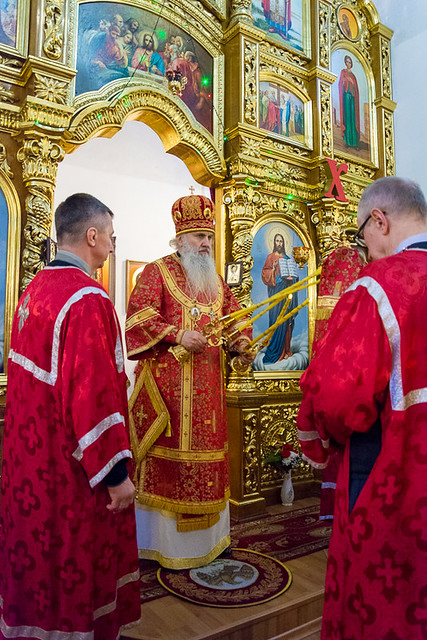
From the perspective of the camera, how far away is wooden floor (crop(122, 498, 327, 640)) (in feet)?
8.05

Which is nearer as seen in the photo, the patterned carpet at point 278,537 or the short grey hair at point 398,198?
the short grey hair at point 398,198

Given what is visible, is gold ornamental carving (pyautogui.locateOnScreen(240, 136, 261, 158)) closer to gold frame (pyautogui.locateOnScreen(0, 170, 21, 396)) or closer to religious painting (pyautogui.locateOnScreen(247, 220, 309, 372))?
religious painting (pyautogui.locateOnScreen(247, 220, 309, 372))

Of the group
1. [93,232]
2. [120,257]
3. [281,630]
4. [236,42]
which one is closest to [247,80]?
[236,42]

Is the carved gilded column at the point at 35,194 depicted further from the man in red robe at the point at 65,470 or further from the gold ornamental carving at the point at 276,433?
the gold ornamental carving at the point at 276,433

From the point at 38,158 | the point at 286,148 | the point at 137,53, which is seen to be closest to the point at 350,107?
the point at 286,148

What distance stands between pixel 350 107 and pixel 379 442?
5438 mm

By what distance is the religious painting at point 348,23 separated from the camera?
597 centimetres

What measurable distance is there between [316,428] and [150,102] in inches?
140

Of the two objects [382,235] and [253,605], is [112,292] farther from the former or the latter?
[382,235]

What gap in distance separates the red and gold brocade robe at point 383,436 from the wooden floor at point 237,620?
1.15m

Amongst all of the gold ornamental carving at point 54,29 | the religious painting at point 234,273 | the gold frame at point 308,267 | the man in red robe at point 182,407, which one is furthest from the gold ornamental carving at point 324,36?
the man in red robe at point 182,407

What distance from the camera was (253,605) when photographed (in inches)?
106

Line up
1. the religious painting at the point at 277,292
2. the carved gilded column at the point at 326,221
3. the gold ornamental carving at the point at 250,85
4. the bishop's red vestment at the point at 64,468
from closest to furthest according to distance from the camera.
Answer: the bishop's red vestment at the point at 64,468
the gold ornamental carving at the point at 250,85
the religious painting at the point at 277,292
the carved gilded column at the point at 326,221

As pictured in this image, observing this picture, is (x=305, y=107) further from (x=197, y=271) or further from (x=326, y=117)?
(x=197, y=271)
